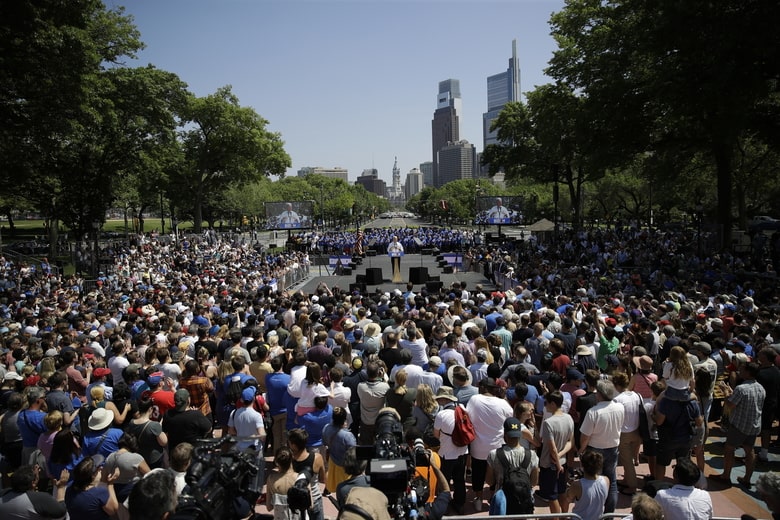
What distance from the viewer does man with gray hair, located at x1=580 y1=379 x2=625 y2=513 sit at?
5672 mm

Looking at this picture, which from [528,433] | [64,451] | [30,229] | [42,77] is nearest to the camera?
[64,451]

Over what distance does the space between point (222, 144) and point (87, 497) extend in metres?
47.9

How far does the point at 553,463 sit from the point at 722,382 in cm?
401

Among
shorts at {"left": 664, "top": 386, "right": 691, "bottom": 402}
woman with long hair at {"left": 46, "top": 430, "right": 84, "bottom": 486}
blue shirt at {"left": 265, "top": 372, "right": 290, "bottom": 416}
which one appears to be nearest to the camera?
woman with long hair at {"left": 46, "top": 430, "right": 84, "bottom": 486}

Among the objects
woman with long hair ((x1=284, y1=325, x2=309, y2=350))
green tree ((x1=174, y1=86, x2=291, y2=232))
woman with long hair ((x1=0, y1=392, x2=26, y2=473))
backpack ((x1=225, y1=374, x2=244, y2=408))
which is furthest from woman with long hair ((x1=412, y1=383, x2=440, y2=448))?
green tree ((x1=174, y1=86, x2=291, y2=232))

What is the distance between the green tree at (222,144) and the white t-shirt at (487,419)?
4637cm

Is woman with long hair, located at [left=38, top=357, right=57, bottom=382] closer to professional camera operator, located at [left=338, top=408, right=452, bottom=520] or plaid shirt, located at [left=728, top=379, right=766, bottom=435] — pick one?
professional camera operator, located at [left=338, top=408, right=452, bottom=520]

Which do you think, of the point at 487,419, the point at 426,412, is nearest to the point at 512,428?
the point at 487,419

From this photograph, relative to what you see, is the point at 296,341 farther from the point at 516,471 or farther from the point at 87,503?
the point at 516,471

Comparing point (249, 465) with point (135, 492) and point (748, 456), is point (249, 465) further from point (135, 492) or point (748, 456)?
point (748, 456)

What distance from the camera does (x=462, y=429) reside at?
5660mm

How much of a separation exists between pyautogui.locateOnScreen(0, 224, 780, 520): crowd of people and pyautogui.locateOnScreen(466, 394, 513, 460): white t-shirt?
0.06ft

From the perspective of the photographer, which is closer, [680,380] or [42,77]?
[680,380]

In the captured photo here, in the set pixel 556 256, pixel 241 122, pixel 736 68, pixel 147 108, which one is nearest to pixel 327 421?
pixel 736 68
